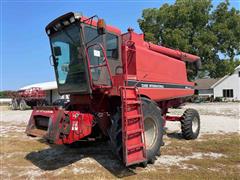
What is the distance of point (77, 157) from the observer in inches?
274

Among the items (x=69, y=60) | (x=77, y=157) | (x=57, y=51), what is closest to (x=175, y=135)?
(x=77, y=157)

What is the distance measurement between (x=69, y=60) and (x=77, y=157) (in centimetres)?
243

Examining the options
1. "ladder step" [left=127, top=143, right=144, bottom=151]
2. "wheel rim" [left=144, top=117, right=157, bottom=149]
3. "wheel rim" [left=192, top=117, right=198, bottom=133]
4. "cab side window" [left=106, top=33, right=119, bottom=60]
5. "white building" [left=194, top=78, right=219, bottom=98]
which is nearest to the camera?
"ladder step" [left=127, top=143, right=144, bottom=151]

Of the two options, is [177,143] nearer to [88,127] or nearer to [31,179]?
[88,127]

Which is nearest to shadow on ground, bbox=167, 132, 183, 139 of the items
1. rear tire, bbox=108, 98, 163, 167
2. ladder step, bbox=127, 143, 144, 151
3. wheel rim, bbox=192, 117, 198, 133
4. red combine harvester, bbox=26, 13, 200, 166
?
wheel rim, bbox=192, 117, 198, 133

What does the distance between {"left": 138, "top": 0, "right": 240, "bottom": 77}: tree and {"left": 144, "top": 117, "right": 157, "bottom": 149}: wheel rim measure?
30.1m

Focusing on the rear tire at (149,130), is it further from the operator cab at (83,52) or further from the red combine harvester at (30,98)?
the red combine harvester at (30,98)

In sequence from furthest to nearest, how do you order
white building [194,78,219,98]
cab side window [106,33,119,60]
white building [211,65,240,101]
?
white building [194,78,219,98], white building [211,65,240,101], cab side window [106,33,119,60]

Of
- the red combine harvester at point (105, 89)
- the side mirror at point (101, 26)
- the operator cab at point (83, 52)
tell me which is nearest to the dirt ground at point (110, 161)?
the red combine harvester at point (105, 89)

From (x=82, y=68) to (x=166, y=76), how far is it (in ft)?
9.37

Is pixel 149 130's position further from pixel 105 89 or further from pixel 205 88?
pixel 205 88

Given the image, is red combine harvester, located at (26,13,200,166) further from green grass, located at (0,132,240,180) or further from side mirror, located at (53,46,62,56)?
green grass, located at (0,132,240,180)

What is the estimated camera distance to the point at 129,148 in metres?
5.41

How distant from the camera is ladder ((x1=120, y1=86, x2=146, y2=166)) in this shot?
542 cm
